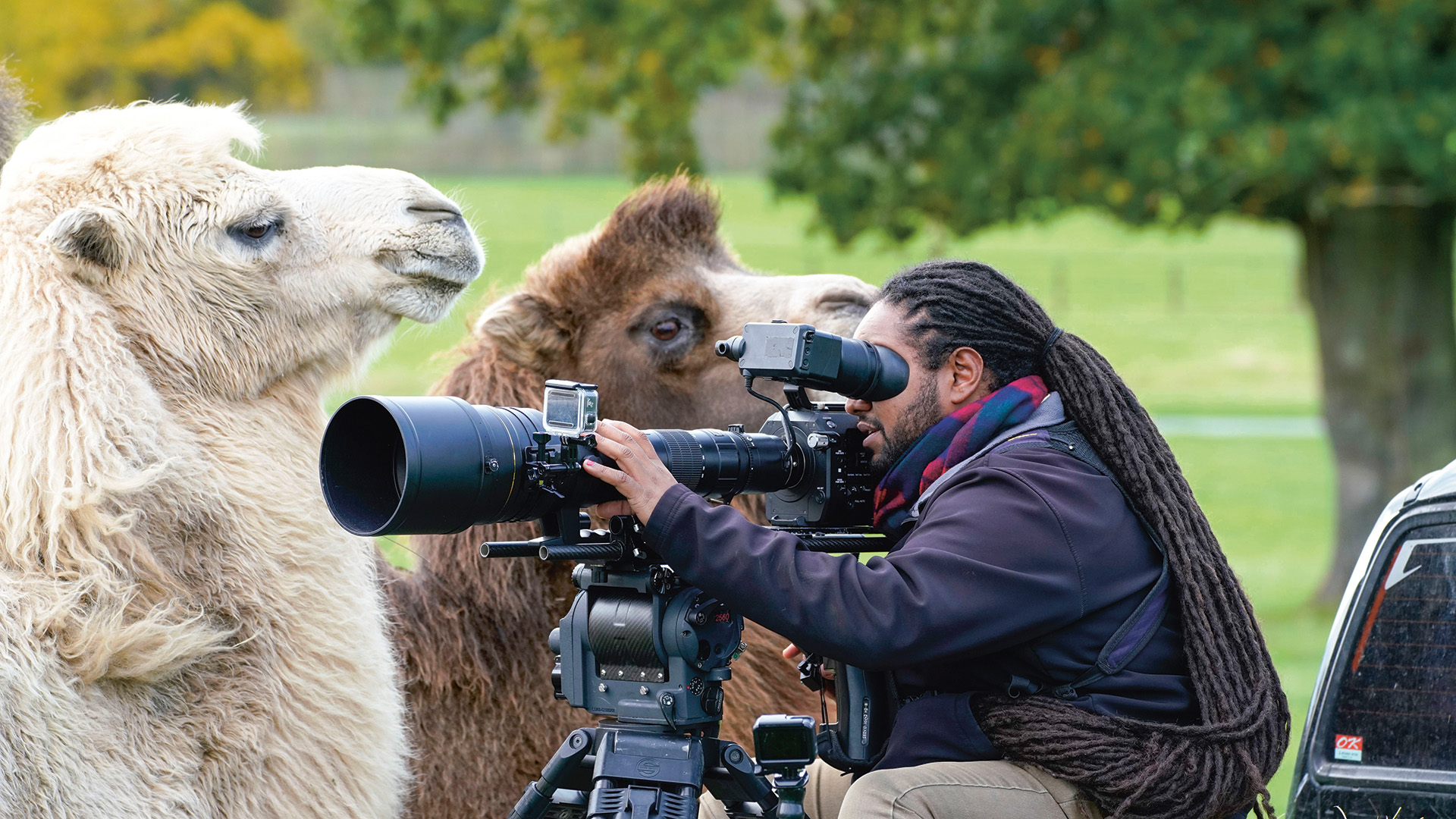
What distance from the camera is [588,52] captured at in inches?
440

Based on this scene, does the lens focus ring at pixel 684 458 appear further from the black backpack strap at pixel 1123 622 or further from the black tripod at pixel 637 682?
the black backpack strap at pixel 1123 622

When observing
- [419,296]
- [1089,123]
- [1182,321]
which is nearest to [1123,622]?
[419,296]

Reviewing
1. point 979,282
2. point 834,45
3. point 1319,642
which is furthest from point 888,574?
point 1319,642

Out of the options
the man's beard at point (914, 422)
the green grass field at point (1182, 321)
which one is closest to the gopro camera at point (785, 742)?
the man's beard at point (914, 422)

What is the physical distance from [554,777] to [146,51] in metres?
34.0

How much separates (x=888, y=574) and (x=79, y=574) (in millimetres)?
1519

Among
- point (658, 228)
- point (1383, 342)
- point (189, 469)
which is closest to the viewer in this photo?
point (189, 469)

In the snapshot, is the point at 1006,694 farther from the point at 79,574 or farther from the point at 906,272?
the point at 79,574

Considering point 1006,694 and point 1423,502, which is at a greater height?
point 1423,502

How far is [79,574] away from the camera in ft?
9.82

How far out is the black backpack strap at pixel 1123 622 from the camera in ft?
9.90

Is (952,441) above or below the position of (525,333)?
below

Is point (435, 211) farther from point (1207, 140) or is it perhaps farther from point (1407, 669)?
point (1207, 140)

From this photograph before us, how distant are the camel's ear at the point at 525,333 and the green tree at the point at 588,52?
5.97 m
